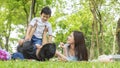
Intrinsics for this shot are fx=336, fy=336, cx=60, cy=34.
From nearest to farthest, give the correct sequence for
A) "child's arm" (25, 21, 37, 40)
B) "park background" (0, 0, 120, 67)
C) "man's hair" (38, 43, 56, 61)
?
"man's hair" (38, 43, 56, 61) → "child's arm" (25, 21, 37, 40) → "park background" (0, 0, 120, 67)

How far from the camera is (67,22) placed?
34594 millimetres

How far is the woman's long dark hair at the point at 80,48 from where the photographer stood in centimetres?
838

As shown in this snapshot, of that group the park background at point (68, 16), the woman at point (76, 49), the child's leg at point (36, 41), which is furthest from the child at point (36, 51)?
the park background at point (68, 16)

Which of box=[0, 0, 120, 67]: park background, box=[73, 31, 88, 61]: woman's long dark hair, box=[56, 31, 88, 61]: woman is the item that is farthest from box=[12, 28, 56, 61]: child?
box=[0, 0, 120, 67]: park background

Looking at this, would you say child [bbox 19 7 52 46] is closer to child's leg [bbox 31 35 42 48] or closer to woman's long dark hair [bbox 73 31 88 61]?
child's leg [bbox 31 35 42 48]

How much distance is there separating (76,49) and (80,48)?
0.13m

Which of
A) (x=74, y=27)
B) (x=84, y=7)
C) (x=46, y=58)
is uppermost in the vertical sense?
(x=46, y=58)

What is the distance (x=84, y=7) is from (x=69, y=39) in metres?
20.1

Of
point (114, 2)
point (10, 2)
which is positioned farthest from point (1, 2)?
point (114, 2)

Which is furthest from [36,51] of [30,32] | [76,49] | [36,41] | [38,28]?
[76,49]

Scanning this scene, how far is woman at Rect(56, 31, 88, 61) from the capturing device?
330 inches

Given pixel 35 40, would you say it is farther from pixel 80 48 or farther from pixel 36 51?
pixel 80 48

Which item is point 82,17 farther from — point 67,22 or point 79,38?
point 79,38

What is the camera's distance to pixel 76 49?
848 centimetres
